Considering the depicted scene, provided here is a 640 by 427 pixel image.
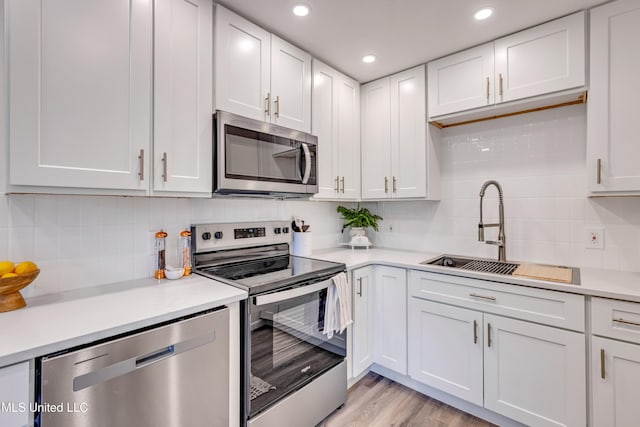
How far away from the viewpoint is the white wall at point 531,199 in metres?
1.87

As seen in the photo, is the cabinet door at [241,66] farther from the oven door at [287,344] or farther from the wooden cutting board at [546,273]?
the wooden cutting board at [546,273]

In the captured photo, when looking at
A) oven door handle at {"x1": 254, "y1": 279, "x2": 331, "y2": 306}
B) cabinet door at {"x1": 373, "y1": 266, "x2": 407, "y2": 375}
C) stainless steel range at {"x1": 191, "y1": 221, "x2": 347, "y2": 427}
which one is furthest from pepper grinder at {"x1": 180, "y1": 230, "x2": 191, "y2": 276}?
cabinet door at {"x1": 373, "y1": 266, "x2": 407, "y2": 375}

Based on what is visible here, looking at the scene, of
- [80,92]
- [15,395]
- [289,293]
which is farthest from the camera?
[289,293]

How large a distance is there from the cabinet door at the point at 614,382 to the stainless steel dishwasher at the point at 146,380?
5.80ft

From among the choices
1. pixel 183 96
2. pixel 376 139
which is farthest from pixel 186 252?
pixel 376 139

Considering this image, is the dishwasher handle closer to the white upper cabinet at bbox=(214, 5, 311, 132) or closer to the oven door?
the oven door

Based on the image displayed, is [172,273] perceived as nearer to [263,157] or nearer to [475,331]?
[263,157]

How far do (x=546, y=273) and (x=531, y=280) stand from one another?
0.21 m

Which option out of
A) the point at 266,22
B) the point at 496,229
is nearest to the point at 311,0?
the point at 266,22

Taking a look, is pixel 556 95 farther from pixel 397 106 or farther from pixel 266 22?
pixel 266 22

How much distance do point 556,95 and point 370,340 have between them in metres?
2.04

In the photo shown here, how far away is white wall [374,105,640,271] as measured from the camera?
6.13 ft

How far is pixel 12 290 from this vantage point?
3.63 ft

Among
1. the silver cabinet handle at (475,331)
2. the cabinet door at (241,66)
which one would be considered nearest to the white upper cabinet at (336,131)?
the cabinet door at (241,66)
